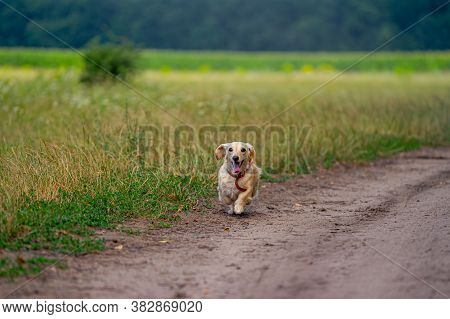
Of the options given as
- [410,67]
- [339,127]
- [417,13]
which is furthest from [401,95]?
[417,13]

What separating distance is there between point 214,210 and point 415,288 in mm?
3961

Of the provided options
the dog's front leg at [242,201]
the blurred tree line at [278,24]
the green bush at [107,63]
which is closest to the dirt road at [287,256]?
the dog's front leg at [242,201]

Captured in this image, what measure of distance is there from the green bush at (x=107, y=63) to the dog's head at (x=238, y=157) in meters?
15.2

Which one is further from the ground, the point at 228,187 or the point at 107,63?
the point at 107,63

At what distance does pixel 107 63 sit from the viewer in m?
24.6

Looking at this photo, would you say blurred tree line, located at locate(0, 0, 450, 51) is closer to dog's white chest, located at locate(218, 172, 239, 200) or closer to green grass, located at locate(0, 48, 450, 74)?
green grass, located at locate(0, 48, 450, 74)

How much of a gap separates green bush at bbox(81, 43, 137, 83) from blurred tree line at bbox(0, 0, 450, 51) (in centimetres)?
2969

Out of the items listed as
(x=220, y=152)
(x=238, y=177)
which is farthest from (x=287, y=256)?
(x=220, y=152)

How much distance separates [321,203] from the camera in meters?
10.4

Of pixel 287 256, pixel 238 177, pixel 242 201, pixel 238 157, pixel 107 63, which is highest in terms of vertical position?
→ pixel 107 63

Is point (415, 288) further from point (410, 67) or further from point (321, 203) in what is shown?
point (410, 67)

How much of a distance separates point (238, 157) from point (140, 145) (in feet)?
8.81

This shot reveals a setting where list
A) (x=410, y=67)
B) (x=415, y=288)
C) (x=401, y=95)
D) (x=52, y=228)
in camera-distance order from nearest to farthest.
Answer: (x=415, y=288) → (x=52, y=228) → (x=401, y=95) → (x=410, y=67)

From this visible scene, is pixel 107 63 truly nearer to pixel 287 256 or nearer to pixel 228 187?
pixel 228 187
